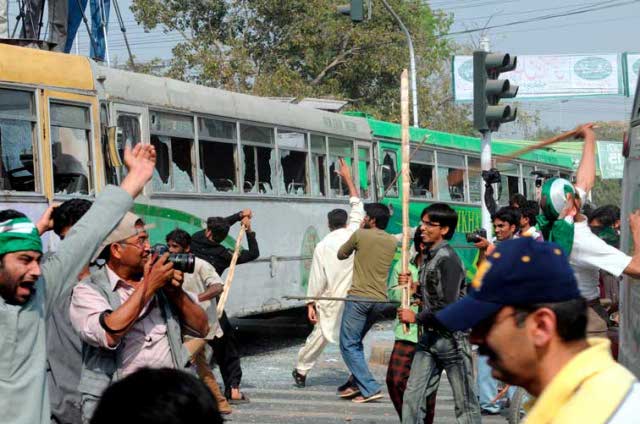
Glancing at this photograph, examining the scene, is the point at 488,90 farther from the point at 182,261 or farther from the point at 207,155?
the point at 182,261

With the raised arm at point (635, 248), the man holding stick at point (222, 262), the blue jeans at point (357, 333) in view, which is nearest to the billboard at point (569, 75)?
the blue jeans at point (357, 333)

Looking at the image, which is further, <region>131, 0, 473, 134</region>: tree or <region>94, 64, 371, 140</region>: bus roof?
<region>131, 0, 473, 134</region>: tree

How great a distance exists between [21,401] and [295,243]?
12562mm

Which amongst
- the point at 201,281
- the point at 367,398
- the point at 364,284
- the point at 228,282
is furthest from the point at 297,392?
the point at 228,282

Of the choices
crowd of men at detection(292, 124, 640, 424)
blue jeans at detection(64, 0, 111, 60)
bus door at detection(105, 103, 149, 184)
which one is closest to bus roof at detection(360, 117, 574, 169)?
blue jeans at detection(64, 0, 111, 60)

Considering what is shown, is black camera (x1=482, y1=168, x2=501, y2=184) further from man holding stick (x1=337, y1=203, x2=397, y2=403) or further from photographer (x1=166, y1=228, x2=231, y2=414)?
photographer (x1=166, y1=228, x2=231, y2=414)

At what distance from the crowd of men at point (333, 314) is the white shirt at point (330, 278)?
1cm

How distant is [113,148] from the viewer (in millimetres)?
12562

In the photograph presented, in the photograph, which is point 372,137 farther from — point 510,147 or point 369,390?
point 369,390

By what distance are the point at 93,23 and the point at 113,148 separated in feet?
24.0

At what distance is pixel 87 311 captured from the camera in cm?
510

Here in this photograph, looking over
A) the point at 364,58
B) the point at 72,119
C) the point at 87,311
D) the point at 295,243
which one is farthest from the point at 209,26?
the point at 87,311

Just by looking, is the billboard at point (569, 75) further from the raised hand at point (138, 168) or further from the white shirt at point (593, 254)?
the raised hand at point (138, 168)

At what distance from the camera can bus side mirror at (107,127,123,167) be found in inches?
493
